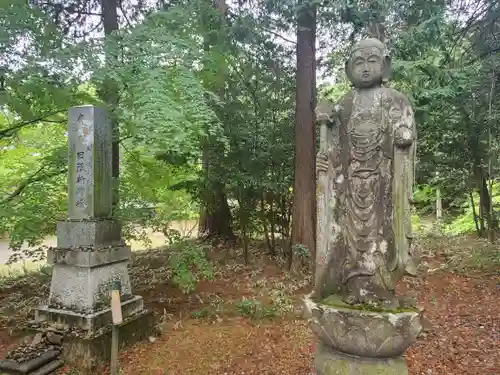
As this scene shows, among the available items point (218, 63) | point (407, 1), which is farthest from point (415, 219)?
point (218, 63)

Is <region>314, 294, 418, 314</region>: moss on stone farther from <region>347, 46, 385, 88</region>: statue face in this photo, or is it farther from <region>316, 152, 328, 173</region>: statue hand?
<region>347, 46, 385, 88</region>: statue face

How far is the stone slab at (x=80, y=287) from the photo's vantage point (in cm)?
512

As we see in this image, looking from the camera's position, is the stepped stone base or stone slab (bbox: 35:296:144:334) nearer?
the stepped stone base

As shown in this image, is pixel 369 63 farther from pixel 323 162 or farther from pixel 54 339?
pixel 54 339

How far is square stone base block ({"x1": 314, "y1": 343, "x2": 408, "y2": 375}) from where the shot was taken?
10.5 feet

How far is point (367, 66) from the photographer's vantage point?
11.7ft

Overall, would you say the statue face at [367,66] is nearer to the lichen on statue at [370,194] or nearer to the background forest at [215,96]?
the lichen on statue at [370,194]

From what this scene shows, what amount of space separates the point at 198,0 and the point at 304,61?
2268 millimetres

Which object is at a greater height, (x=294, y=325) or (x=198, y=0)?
(x=198, y=0)

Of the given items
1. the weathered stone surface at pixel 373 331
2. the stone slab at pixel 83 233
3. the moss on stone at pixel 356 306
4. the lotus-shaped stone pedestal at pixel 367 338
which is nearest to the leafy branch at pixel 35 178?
the stone slab at pixel 83 233

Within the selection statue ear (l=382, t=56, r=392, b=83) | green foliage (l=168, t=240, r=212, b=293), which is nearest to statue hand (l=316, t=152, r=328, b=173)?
statue ear (l=382, t=56, r=392, b=83)

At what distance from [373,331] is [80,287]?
3715mm

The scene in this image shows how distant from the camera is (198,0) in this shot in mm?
7059

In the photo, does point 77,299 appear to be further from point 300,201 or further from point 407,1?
point 407,1
